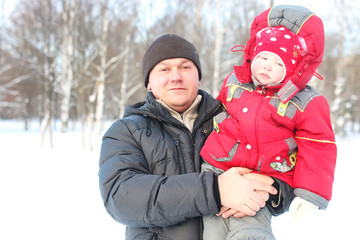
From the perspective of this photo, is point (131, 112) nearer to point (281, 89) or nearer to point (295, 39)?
point (281, 89)

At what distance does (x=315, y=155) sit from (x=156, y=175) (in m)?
0.79

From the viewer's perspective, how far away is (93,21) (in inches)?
615

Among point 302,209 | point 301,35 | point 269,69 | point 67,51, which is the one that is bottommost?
point 67,51

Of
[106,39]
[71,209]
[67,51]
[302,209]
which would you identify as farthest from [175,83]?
[67,51]

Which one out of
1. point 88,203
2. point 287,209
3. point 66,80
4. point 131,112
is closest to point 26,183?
point 88,203

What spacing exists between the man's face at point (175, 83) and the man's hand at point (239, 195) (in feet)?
1.87

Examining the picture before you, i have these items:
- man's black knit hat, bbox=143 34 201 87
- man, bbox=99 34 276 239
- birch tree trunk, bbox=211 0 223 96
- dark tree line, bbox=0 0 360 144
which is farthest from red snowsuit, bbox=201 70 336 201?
birch tree trunk, bbox=211 0 223 96

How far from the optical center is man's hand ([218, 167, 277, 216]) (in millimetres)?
1308

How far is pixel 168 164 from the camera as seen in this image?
58.4 inches

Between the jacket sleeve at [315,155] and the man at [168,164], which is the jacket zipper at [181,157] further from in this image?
the jacket sleeve at [315,155]

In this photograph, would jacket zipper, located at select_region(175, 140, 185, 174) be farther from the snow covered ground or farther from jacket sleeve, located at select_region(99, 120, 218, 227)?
the snow covered ground

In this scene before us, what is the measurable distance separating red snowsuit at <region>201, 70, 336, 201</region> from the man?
114 mm

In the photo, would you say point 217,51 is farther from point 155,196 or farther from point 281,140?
point 155,196

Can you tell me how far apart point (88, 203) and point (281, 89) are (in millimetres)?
4262
